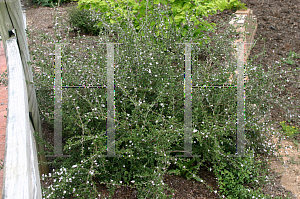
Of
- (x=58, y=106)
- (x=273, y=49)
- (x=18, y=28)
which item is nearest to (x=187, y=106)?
(x=58, y=106)

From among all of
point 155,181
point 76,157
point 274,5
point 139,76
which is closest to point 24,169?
point 155,181

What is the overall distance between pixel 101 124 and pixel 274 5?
7133 millimetres

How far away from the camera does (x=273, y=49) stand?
6316mm

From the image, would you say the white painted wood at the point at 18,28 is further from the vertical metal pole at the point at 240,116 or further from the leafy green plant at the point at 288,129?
the leafy green plant at the point at 288,129

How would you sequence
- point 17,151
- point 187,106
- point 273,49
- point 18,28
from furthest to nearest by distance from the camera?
point 273,49 < point 187,106 < point 18,28 < point 17,151

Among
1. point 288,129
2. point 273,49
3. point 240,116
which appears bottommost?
point 288,129

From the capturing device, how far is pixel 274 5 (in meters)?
7.83

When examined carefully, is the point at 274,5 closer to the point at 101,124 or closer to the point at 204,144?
the point at 204,144

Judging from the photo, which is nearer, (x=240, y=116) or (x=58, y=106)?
(x=58, y=106)

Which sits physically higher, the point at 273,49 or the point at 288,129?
the point at 273,49

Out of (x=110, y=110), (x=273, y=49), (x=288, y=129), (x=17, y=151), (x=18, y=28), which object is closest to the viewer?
(x=17, y=151)

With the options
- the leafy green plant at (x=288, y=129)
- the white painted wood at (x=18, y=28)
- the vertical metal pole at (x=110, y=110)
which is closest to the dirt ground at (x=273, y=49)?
the leafy green plant at (x=288, y=129)

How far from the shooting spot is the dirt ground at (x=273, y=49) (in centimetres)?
287

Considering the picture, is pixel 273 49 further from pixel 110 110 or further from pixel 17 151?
pixel 17 151
